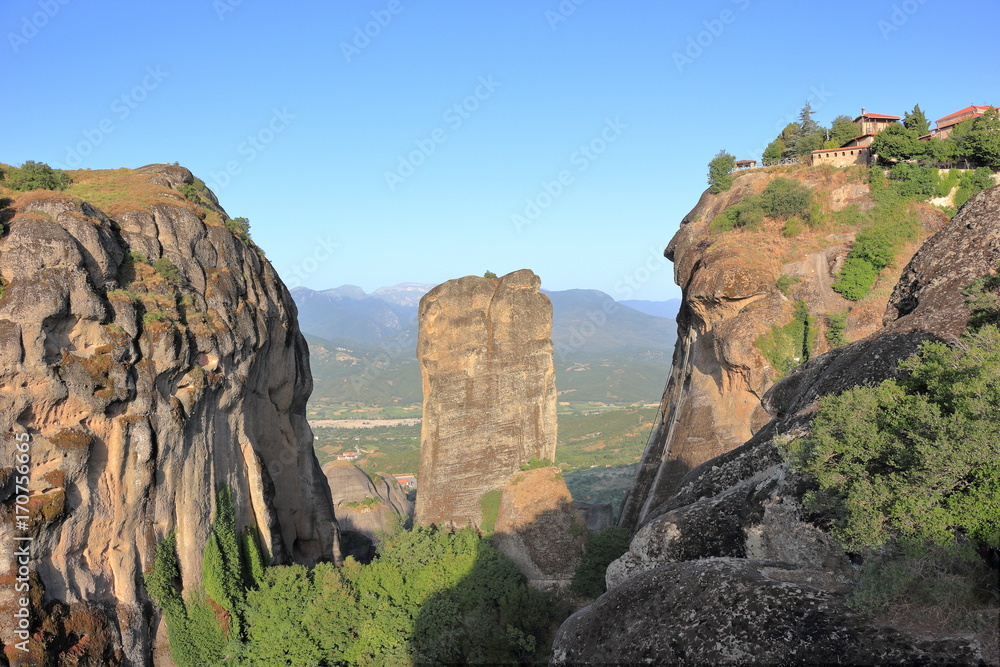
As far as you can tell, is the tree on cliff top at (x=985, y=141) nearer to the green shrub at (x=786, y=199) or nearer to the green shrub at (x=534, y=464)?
the green shrub at (x=786, y=199)

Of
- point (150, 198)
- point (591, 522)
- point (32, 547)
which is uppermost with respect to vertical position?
point (150, 198)

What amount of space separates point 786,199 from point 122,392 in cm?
2699

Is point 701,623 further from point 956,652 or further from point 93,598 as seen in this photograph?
point 93,598

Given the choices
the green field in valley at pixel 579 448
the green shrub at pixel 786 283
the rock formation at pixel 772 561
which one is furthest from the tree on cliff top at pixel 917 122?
the green field in valley at pixel 579 448

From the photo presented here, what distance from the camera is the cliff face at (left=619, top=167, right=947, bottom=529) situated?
2647 cm

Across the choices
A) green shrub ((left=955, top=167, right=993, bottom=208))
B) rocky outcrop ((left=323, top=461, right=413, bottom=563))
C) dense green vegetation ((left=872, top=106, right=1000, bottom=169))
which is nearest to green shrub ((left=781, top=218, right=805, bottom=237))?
dense green vegetation ((left=872, top=106, right=1000, bottom=169))

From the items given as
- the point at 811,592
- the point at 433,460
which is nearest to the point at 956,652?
the point at 811,592

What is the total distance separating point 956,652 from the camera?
21.3ft

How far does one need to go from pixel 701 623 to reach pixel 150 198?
23.1 meters

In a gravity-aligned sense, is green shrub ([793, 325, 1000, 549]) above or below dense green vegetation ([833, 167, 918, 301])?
below

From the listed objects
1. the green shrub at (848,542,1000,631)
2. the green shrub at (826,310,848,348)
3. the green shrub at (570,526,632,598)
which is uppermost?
the green shrub at (826,310,848,348)

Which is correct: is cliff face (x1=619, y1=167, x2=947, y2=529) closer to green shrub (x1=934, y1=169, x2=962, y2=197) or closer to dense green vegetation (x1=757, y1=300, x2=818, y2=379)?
dense green vegetation (x1=757, y1=300, x2=818, y2=379)

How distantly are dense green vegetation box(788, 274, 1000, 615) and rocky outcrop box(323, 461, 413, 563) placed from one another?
26.4 metres

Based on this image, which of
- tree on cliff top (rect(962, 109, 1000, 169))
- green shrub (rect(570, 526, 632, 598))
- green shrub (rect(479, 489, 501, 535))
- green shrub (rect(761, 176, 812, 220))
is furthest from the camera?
green shrub (rect(761, 176, 812, 220))
